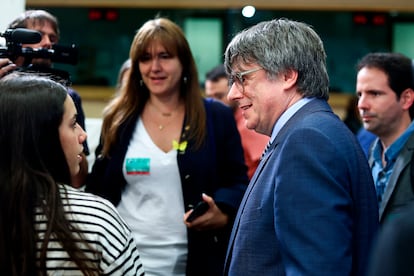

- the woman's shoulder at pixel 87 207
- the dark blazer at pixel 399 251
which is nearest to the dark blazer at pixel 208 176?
the woman's shoulder at pixel 87 207

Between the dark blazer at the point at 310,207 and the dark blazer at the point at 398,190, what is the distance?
3.65ft

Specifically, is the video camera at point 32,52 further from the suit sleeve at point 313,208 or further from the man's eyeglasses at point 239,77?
the suit sleeve at point 313,208

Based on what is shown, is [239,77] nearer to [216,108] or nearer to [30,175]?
[30,175]

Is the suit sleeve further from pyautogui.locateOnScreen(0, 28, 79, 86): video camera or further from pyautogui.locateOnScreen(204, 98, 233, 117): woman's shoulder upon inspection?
pyautogui.locateOnScreen(204, 98, 233, 117): woman's shoulder

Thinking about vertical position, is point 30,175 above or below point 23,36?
below

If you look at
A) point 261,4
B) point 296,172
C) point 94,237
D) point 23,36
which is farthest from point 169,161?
point 261,4

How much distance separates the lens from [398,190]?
3139 millimetres

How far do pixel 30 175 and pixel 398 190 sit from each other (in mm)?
1920

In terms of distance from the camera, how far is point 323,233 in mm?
1876

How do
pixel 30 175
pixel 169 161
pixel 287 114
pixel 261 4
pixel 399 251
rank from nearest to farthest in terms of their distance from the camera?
1. pixel 399 251
2. pixel 30 175
3. pixel 287 114
4. pixel 169 161
5. pixel 261 4

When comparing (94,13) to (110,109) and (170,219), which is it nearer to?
(110,109)

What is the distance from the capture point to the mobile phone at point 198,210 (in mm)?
2883

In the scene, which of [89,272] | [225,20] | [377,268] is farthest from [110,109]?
[225,20]

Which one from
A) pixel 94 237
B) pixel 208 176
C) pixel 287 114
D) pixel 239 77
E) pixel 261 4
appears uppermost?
pixel 261 4
